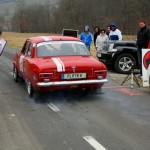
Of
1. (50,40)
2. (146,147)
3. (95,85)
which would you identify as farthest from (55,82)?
(146,147)

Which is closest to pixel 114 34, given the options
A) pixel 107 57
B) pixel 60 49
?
pixel 107 57

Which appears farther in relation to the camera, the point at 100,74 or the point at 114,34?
the point at 114,34

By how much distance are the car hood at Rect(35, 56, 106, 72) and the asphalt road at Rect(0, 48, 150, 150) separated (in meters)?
0.80

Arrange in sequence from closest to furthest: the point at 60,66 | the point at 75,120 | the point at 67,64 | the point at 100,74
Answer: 1. the point at 75,120
2. the point at 60,66
3. the point at 67,64
4. the point at 100,74

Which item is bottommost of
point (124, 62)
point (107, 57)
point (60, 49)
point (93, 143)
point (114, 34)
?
point (93, 143)

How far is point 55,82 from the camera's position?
845cm

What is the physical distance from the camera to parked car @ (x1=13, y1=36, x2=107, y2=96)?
843cm

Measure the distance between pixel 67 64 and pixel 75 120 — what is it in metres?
1.97

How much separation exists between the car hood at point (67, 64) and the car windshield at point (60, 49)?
0.36 metres

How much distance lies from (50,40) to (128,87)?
2.70 m

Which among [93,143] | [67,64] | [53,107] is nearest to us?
[93,143]

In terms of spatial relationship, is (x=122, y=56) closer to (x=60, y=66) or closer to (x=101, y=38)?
(x=101, y=38)

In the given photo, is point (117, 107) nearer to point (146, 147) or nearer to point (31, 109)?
point (31, 109)

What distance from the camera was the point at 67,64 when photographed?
8602 millimetres
